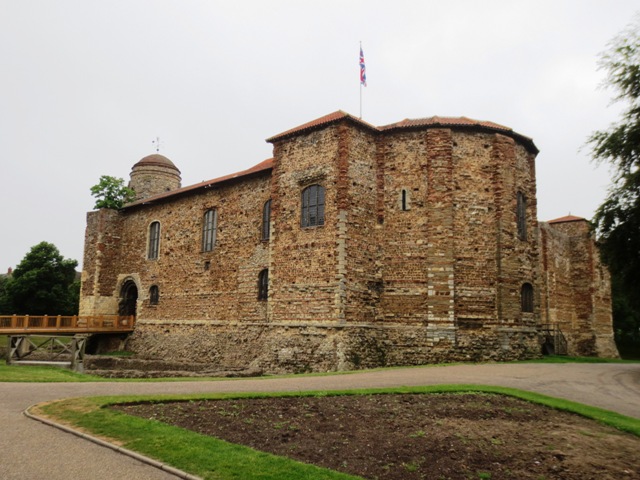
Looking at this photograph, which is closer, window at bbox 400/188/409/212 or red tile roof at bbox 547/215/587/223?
window at bbox 400/188/409/212

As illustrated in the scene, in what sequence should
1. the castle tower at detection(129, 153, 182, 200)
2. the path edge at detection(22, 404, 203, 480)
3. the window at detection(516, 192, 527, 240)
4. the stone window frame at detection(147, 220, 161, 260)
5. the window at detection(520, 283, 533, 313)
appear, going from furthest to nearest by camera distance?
the castle tower at detection(129, 153, 182, 200) < the stone window frame at detection(147, 220, 161, 260) < the window at detection(516, 192, 527, 240) < the window at detection(520, 283, 533, 313) < the path edge at detection(22, 404, 203, 480)

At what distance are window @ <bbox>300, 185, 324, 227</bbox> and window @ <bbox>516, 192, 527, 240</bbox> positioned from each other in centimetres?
805

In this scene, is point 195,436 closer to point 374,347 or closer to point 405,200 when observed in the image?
point 374,347

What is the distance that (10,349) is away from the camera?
18016 millimetres

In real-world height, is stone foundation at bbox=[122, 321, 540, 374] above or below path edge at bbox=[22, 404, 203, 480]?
above

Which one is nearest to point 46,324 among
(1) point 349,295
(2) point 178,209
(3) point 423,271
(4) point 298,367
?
(2) point 178,209

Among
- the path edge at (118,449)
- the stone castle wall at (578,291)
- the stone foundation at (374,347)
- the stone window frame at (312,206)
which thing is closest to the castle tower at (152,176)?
the stone window frame at (312,206)

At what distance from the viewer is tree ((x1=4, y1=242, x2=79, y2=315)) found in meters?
41.2

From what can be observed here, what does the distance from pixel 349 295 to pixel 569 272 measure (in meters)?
18.2

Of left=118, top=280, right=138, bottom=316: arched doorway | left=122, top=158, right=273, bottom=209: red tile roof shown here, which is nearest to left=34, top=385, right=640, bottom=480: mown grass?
left=122, top=158, right=273, bottom=209: red tile roof

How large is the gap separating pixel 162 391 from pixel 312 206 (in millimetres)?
10325

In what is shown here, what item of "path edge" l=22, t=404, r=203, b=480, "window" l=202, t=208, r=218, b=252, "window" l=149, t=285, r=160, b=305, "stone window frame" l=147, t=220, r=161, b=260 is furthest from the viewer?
"stone window frame" l=147, t=220, r=161, b=260

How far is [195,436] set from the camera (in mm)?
7188

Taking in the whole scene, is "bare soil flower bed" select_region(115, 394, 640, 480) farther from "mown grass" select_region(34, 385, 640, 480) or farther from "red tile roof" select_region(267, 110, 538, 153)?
"red tile roof" select_region(267, 110, 538, 153)
